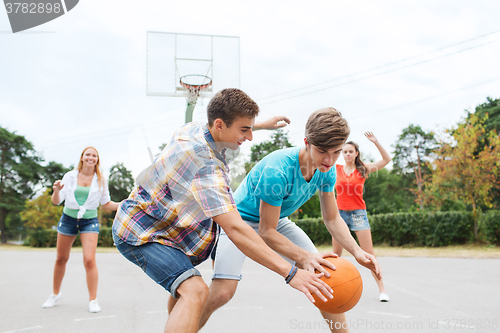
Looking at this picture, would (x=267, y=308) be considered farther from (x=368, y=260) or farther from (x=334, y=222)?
(x=368, y=260)

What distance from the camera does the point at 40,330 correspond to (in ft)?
12.6

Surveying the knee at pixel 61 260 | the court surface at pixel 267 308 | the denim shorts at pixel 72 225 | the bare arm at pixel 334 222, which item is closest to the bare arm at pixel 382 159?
the court surface at pixel 267 308

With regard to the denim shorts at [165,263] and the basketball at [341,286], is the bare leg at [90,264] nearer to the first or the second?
the denim shorts at [165,263]

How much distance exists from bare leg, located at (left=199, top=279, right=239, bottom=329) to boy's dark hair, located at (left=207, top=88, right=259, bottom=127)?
132cm

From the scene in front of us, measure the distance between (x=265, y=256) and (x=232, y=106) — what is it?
847 mm

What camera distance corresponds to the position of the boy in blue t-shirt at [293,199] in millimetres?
2340

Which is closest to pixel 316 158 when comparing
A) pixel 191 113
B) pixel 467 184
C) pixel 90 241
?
pixel 191 113

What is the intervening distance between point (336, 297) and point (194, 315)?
83 centimetres

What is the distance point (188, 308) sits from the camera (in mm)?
2061

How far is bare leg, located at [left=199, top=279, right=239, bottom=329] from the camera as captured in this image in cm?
282

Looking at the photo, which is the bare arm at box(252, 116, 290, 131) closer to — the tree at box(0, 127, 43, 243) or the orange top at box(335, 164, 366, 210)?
the orange top at box(335, 164, 366, 210)

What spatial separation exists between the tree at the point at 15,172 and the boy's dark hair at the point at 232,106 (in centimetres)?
4538

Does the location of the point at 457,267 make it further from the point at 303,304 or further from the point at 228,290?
the point at 228,290

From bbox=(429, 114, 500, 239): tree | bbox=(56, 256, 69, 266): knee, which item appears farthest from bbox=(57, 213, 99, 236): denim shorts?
bbox=(429, 114, 500, 239): tree
